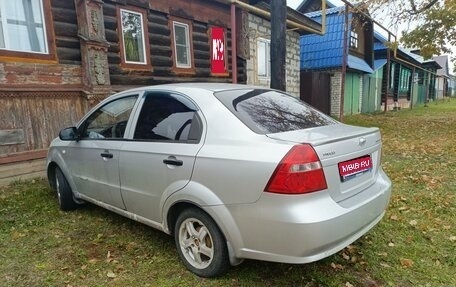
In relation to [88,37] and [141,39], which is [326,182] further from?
[141,39]

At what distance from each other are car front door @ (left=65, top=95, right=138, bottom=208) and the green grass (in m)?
0.45

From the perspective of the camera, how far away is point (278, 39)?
18.3 ft

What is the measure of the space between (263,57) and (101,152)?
9.52 m

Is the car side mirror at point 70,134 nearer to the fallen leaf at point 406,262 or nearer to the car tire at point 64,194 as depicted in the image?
the car tire at point 64,194

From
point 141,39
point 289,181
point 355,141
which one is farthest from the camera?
point 141,39

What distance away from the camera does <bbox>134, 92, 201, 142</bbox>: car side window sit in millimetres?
2906

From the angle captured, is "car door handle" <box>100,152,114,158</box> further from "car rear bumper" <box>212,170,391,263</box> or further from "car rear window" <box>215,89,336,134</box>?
"car rear bumper" <box>212,170,391,263</box>

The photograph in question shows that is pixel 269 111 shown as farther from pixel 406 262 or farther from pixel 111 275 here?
pixel 111 275

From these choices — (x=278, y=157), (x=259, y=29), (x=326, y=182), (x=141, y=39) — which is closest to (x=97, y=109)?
(x=278, y=157)

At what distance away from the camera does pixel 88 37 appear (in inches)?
254

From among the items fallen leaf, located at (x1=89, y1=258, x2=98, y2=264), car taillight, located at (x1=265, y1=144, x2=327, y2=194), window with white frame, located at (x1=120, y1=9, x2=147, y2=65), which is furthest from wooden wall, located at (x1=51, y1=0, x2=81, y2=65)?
car taillight, located at (x1=265, y1=144, x2=327, y2=194)

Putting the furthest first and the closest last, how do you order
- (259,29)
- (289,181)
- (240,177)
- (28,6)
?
1. (259,29)
2. (28,6)
3. (240,177)
4. (289,181)

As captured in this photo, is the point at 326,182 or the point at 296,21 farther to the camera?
the point at 296,21

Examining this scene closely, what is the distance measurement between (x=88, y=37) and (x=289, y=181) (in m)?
5.61
